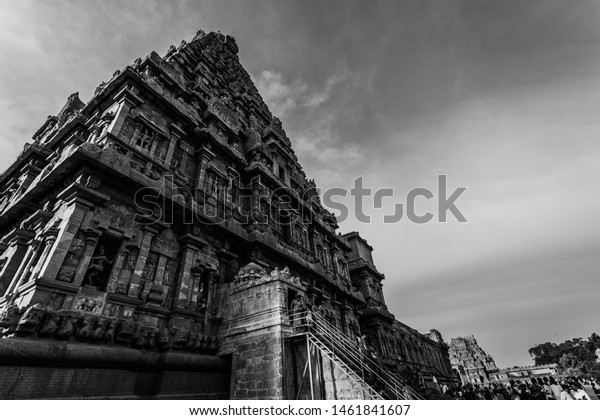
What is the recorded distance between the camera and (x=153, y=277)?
10.3 m

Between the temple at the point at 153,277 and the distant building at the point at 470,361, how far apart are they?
73013mm

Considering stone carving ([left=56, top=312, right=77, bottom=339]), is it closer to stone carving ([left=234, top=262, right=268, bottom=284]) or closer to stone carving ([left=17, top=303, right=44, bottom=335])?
stone carving ([left=17, top=303, right=44, bottom=335])

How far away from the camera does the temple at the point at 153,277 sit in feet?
24.6

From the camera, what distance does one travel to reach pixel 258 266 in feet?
43.5

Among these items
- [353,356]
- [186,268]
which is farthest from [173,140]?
[353,356]

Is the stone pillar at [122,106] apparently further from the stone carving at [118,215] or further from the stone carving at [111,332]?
the stone carving at [111,332]

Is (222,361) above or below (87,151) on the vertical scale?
below

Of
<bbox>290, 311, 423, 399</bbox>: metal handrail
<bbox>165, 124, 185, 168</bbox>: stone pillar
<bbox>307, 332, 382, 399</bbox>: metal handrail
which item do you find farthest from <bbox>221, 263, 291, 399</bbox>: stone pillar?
<bbox>165, 124, 185, 168</bbox>: stone pillar

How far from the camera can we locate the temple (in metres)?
7.50

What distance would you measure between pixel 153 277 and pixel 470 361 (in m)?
90.2

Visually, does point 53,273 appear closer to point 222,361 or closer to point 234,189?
point 222,361

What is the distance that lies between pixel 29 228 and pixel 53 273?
4.88 metres

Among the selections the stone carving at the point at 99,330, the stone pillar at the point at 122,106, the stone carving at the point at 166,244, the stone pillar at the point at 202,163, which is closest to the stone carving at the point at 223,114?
Answer: the stone pillar at the point at 202,163
